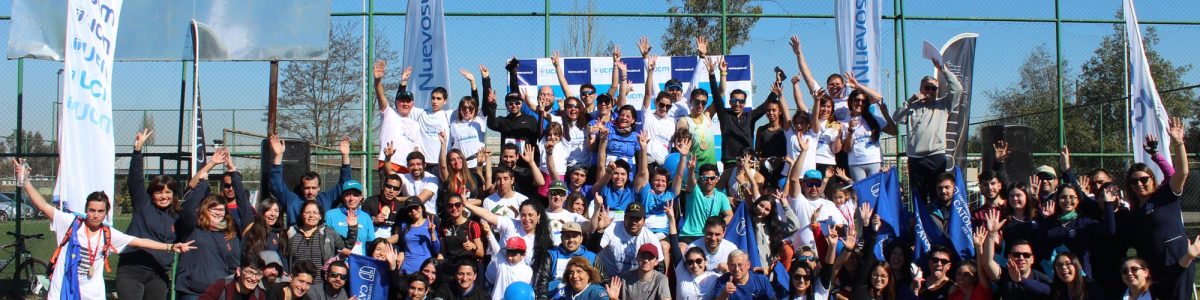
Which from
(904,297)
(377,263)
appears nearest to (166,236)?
(377,263)

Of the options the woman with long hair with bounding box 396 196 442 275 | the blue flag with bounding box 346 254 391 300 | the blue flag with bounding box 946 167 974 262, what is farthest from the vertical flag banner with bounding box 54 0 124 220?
the blue flag with bounding box 946 167 974 262

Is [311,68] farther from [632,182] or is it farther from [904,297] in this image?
[904,297]

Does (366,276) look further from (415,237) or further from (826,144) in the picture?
(826,144)

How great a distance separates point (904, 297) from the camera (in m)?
8.43

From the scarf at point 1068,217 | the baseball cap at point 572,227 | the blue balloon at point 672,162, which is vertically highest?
the blue balloon at point 672,162

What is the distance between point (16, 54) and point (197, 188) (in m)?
4.19

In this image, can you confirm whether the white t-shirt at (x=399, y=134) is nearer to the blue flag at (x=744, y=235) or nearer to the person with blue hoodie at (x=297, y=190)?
the person with blue hoodie at (x=297, y=190)

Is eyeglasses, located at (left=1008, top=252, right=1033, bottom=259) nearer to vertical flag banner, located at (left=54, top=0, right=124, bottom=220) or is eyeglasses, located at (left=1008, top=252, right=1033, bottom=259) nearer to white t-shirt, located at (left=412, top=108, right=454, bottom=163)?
white t-shirt, located at (left=412, top=108, right=454, bottom=163)

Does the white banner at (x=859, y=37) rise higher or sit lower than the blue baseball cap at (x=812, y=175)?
higher

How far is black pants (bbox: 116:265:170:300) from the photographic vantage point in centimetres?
879

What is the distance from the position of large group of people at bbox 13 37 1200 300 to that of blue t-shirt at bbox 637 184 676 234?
0.01 m

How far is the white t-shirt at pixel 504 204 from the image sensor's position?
31.5ft

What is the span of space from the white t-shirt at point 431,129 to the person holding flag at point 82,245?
10.3 ft

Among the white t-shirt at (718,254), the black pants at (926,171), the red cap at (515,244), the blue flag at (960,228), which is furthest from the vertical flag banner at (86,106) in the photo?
the black pants at (926,171)
